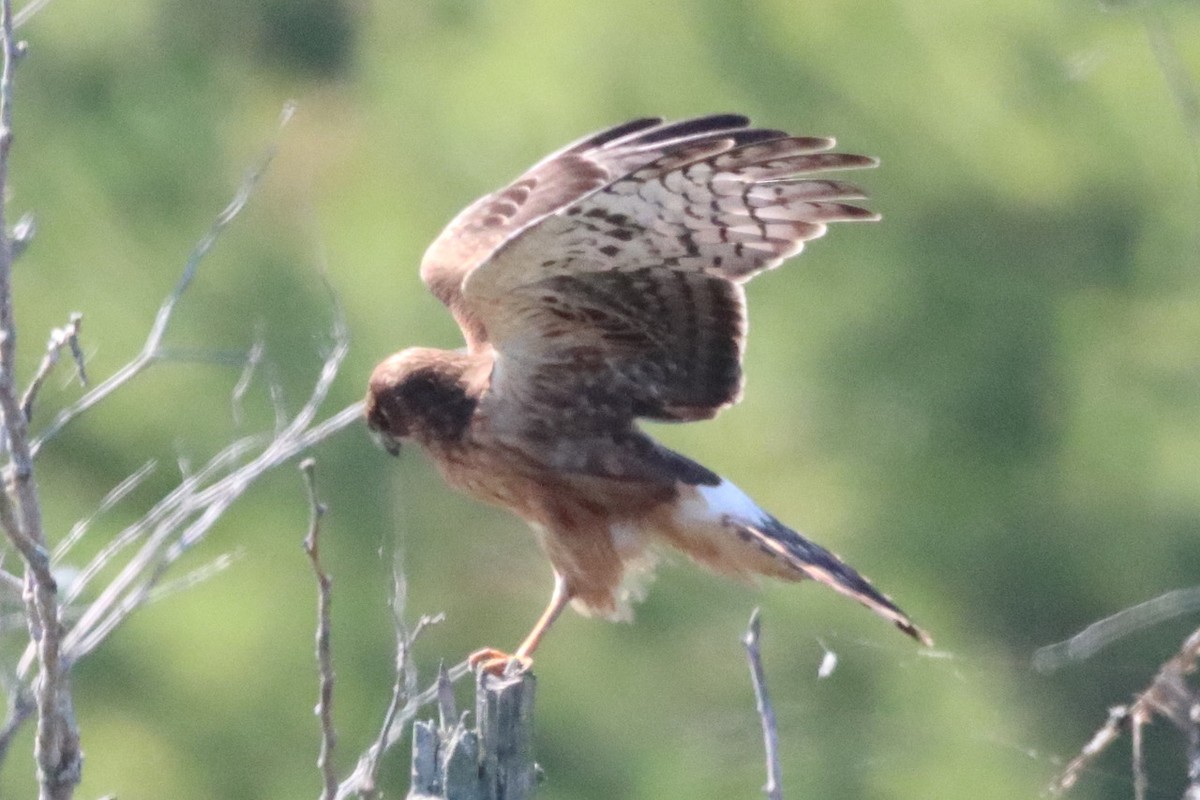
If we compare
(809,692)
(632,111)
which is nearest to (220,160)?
(632,111)

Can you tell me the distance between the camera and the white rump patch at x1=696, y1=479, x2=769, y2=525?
364 centimetres

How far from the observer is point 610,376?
141 inches

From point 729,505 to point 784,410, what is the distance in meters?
2.24

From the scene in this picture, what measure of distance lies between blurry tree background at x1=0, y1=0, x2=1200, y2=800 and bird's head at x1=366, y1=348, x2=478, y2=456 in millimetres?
2024

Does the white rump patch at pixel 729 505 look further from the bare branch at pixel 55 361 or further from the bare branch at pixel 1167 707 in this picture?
the bare branch at pixel 55 361

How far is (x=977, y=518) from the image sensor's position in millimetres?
5992

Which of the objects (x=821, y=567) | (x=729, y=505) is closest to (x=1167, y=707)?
(x=821, y=567)

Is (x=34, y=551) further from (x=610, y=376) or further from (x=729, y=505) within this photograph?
(x=729, y=505)

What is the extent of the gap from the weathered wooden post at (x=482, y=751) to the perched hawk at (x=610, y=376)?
901mm

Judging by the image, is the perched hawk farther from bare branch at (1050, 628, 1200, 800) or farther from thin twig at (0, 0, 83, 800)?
thin twig at (0, 0, 83, 800)

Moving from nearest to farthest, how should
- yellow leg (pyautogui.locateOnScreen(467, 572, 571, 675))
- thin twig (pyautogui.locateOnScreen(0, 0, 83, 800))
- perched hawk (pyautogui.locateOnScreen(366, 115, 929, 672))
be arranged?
1. thin twig (pyautogui.locateOnScreen(0, 0, 83, 800))
2. yellow leg (pyautogui.locateOnScreen(467, 572, 571, 675))
3. perched hawk (pyautogui.locateOnScreen(366, 115, 929, 672))

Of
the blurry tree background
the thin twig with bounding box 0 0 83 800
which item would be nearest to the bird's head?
the thin twig with bounding box 0 0 83 800

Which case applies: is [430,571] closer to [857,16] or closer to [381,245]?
[381,245]

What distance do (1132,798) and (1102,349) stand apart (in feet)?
4.81
